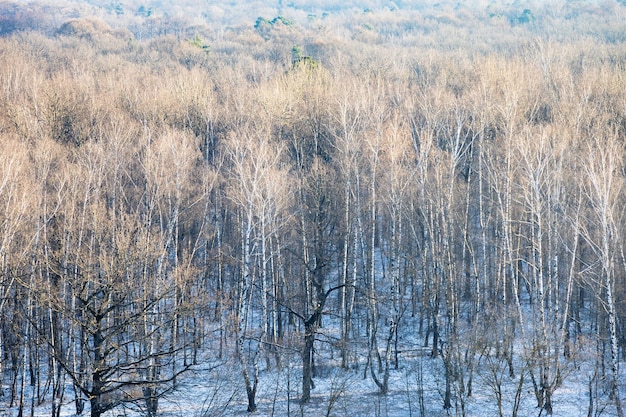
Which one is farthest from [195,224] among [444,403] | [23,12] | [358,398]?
[23,12]

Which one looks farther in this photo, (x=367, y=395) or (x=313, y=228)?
(x=313, y=228)

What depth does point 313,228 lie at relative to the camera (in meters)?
23.4

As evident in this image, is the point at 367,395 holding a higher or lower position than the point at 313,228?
lower

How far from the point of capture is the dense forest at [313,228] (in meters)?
19.6

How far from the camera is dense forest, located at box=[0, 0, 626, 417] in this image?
19.6m

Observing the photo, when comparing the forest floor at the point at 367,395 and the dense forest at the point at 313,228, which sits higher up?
Result: the dense forest at the point at 313,228

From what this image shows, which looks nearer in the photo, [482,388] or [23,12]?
[482,388]

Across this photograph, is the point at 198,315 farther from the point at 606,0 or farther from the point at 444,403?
the point at 606,0

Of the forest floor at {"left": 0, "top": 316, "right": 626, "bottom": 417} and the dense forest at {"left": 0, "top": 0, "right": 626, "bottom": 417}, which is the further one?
the forest floor at {"left": 0, "top": 316, "right": 626, "bottom": 417}

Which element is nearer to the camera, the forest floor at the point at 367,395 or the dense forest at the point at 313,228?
the dense forest at the point at 313,228

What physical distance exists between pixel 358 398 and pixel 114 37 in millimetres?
68910

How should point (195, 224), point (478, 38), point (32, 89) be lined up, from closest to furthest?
1. point (195, 224)
2. point (32, 89)
3. point (478, 38)

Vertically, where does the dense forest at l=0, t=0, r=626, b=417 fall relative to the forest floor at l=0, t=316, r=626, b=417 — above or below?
above

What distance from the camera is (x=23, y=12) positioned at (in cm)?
10012
